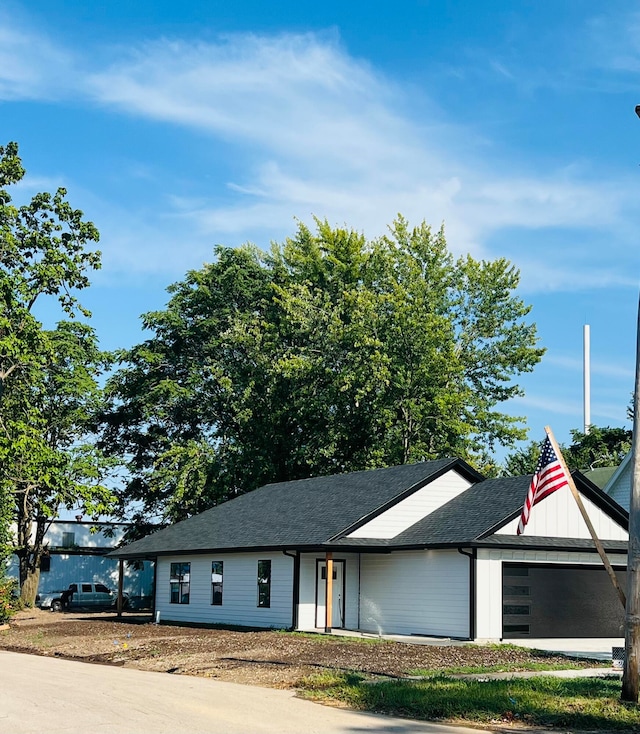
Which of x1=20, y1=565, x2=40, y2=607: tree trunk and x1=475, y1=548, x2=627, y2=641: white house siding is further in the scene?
x1=20, y1=565, x2=40, y2=607: tree trunk

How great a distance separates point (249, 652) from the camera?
23797 millimetres

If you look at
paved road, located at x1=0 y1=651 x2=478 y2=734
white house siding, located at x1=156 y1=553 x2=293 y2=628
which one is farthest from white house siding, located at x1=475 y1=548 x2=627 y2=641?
paved road, located at x1=0 y1=651 x2=478 y2=734

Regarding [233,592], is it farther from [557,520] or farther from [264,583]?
[557,520]

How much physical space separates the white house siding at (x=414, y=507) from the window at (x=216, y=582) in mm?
6600

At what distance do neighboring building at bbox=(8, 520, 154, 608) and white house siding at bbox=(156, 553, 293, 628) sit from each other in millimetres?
18029

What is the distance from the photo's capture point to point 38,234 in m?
39.1

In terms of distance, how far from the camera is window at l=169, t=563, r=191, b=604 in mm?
37656

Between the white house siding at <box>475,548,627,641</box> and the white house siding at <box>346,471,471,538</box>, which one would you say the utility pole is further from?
the white house siding at <box>346,471,471,538</box>

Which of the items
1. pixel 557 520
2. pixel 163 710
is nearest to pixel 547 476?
pixel 163 710

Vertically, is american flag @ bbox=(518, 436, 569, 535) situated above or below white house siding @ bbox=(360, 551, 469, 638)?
above

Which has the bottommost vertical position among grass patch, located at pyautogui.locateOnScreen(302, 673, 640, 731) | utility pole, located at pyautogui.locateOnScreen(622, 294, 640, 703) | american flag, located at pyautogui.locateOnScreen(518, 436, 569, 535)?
grass patch, located at pyautogui.locateOnScreen(302, 673, 640, 731)

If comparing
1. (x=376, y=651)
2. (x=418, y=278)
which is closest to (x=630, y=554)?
(x=376, y=651)

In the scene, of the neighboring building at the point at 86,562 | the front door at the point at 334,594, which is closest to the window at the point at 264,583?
the front door at the point at 334,594

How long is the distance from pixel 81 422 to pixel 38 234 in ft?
48.6
